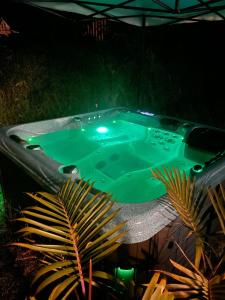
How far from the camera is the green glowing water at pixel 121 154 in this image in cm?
233

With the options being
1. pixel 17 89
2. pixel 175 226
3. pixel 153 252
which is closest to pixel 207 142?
pixel 175 226

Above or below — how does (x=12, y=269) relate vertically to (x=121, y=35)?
below

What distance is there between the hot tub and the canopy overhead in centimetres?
127

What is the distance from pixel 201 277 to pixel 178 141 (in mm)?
2162

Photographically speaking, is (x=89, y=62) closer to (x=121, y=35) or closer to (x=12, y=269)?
(x=121, y=35)

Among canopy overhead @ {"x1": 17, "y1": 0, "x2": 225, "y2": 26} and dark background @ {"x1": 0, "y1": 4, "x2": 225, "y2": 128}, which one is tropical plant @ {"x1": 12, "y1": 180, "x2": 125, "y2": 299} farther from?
dark background @ {"x1": 0, "y1": 4, "x2": 225, "y2": 128}

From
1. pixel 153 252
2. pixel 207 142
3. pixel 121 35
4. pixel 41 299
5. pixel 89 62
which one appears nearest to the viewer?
pixel 153 252

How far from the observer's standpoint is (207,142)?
8.45 ft

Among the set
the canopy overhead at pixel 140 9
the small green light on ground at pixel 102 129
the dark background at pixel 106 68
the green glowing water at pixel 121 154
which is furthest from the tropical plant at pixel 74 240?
the dark background at pixel 106 68

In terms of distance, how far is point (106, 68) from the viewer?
5.45m

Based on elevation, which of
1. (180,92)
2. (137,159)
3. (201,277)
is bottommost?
(137,159)

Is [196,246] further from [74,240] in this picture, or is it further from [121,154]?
[121,154]

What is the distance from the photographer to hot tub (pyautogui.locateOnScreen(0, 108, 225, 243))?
1.56 metres

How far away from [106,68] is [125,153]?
3.09m
